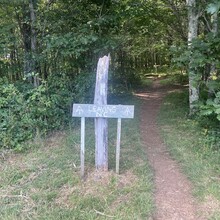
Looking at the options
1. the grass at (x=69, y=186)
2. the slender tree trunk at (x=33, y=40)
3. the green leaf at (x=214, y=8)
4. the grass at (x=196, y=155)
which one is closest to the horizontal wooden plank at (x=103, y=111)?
the grass at (x=69, y=186)

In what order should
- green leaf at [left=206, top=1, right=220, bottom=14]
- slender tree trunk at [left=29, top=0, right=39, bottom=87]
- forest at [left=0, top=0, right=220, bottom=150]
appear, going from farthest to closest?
slender tree trunk at [left=29, top=0, right=39, bottom=87] → forest at [left=0, top=0, right=220, bottom=150] → green leaf at [left=206, top=1, right=220, bottom=14]

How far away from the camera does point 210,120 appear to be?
18.1 ft

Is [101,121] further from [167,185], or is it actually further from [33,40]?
[33,40]

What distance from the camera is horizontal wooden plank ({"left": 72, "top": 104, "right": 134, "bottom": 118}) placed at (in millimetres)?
3953

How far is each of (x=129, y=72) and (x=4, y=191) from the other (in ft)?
29.3

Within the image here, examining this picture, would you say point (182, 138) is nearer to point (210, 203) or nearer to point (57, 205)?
point (210, 203)

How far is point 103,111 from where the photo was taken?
3.96m

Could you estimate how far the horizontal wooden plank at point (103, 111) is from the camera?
3.95 meters

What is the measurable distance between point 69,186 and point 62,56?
4.15 m

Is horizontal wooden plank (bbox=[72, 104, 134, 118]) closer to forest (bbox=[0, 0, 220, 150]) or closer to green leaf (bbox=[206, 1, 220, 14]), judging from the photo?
forest (bbox=[0, 0, 220, 150])

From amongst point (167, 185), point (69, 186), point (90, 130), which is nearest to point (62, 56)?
point (90, 130)

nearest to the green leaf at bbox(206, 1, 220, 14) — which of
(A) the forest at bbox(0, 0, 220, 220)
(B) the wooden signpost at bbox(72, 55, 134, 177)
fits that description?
(A) the forest at bbox(0, 0, 220, 220)

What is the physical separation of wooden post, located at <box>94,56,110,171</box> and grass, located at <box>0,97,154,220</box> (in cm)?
22

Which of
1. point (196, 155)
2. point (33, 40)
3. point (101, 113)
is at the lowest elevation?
point (196, 155)
